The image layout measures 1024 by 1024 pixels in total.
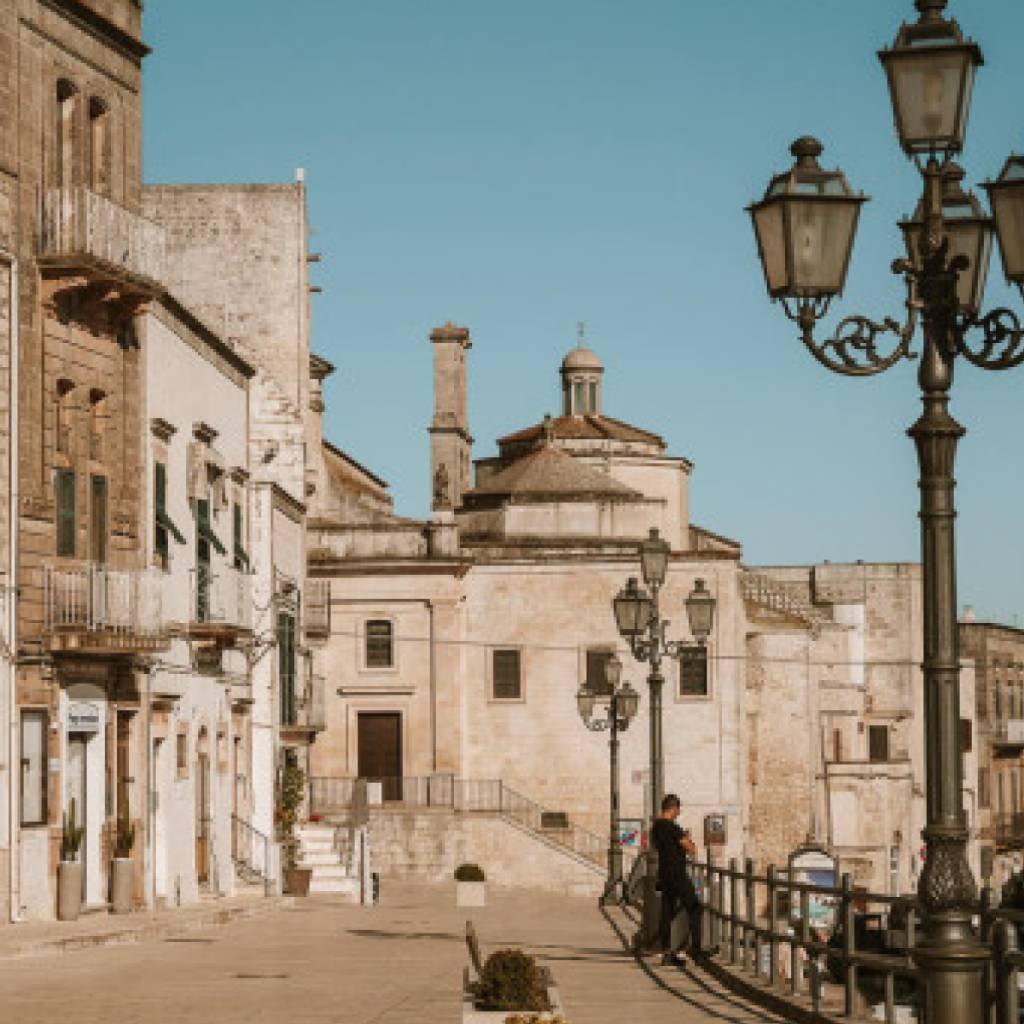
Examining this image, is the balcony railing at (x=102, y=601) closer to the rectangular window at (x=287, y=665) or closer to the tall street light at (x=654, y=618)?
the tall street light at (x=654, y=618)

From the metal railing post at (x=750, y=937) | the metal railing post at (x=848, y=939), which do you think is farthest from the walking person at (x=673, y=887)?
the metal railing post at (x=848, y=939)

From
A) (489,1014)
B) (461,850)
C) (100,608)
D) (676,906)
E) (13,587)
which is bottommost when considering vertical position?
(461,850)

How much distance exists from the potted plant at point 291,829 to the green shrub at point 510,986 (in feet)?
90.1

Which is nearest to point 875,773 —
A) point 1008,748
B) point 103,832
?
point 1008,748

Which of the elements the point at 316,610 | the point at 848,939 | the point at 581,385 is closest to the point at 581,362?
the point at 581,385

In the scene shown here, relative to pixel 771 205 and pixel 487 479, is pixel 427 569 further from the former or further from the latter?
pixel 771 205

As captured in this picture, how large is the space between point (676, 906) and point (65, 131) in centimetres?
1305

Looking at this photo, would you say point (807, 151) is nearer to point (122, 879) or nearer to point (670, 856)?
point (670, 856)

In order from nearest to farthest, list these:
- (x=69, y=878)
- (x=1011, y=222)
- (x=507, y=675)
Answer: (x=1011, y=222) < (x=69, y=878) < (x=507, y=675)

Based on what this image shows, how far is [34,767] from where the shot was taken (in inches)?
1168

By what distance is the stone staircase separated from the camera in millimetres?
45244

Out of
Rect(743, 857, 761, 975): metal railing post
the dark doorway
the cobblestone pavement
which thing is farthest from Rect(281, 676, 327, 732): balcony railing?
Rect(743, 857, 761, 975): metal railing post

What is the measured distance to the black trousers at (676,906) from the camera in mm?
24094

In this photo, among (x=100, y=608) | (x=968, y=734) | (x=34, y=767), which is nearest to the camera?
(x=34, y=767)
